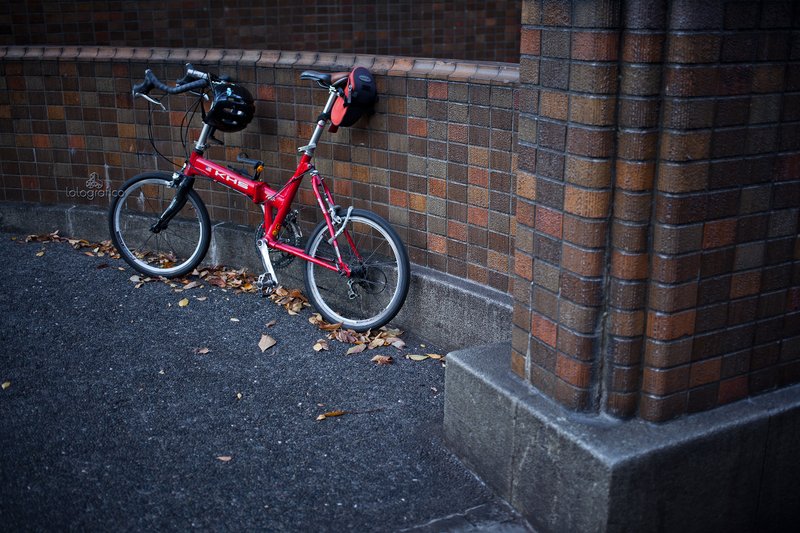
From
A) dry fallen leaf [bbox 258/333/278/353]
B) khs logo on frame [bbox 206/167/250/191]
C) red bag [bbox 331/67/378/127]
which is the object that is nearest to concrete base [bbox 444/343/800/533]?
dry fallen leaf [bbox 258/333/278/353]

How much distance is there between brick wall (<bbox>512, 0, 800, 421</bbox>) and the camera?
112 inches

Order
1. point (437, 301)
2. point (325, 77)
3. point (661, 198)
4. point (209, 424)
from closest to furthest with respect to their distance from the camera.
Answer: point (661, 198)
point (209, 424)
point (437, 301)
point (325, 77)

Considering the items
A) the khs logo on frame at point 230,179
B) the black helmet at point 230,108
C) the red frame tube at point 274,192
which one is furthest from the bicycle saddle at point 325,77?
the khs logo on frame at point 230,179

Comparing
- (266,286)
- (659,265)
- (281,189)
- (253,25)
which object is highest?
(253,25)

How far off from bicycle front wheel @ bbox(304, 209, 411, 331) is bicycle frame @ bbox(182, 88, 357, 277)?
0.08 metres

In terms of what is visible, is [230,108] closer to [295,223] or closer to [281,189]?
[281,189]

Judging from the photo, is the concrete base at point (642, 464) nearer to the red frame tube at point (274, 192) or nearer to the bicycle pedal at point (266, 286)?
the red frame tube at point (274, 192)

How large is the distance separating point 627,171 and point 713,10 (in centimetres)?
55

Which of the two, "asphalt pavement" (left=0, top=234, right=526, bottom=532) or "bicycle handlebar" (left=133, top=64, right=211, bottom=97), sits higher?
"bicycle handlebar" (left=133, top=64, right=211, bottom=97)

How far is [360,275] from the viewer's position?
5.21 meters

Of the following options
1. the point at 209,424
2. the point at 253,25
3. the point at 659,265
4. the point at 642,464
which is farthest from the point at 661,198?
the point at 253,25

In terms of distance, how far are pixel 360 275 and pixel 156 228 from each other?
1675 millimetres

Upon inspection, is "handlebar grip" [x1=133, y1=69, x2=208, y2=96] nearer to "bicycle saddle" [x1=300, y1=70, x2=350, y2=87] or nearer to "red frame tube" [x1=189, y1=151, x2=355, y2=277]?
"red frame tube" [x1=189, y1=151, x2=355, y2=277]

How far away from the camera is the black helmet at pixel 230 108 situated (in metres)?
5.52
